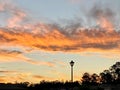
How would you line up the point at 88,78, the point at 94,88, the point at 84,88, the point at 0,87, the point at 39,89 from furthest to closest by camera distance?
1. the point at 88,78
2. the point at 39,89
3. the point at 0,87
4. the point at 94,88
5. the point at 84,88

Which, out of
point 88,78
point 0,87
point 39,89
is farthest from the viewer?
point 88,78

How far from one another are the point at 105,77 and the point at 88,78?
17135mm

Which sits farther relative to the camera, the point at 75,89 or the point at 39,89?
the point at 39,89

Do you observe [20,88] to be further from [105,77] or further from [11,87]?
[105,77]

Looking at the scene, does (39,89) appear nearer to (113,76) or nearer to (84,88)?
(84,88)

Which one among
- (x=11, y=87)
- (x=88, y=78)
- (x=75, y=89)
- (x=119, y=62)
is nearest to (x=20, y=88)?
(x=11, y=87)

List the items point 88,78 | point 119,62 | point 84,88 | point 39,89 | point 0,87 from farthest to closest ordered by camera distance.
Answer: point 88,78, point 119,62, point 39,89, point 0,87, point 84,88

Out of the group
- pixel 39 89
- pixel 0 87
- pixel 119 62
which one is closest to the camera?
pixel 0 87

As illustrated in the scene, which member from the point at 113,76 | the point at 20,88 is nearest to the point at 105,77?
the point at 113,76

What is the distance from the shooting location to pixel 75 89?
6694 cm

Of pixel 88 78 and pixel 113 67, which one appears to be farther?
pixel 88 78

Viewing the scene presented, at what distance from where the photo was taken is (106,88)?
6225 centimetres

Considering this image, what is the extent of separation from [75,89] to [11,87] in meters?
16.6

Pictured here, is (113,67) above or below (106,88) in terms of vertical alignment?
above
